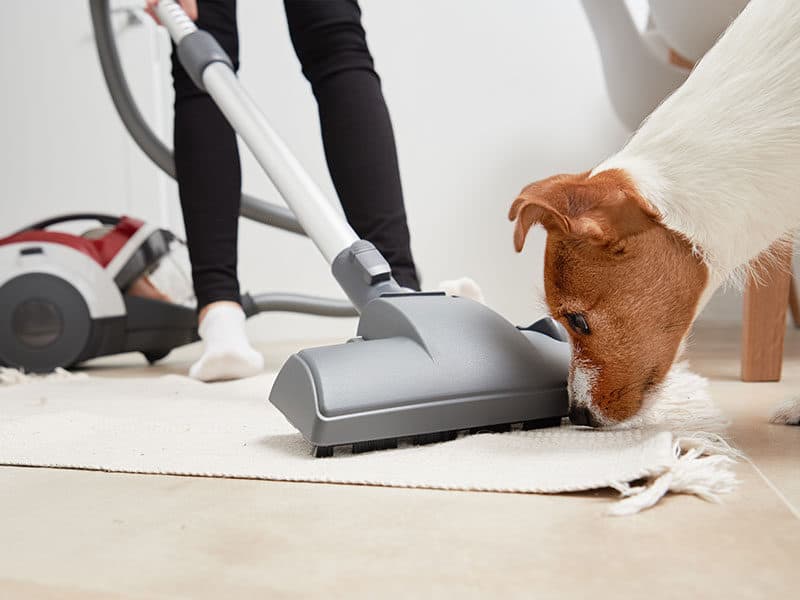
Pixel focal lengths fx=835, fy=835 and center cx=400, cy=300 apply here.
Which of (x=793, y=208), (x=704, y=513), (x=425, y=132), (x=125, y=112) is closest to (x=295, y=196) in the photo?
(x=793, y=208)

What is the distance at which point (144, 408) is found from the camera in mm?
1226

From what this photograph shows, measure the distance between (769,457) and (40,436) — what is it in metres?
0.81

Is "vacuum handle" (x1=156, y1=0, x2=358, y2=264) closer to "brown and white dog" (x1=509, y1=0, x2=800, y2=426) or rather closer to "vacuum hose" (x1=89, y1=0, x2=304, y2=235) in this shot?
"brown and white dog" (x1=509, y1=0, x2=800, y2=426)

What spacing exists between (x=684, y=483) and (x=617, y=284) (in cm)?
25

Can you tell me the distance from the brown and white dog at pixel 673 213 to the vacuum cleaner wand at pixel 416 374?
0.06 m

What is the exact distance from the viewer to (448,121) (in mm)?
2811

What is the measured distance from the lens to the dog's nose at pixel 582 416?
877 millimetres

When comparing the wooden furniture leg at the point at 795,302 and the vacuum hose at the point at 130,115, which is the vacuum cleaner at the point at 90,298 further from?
the wooden furniture leg at the point at 795,302

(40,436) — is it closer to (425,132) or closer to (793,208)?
(793,208)

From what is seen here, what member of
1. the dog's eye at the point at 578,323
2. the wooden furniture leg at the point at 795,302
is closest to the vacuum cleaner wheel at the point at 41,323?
the dog's eye at the point at 578,323

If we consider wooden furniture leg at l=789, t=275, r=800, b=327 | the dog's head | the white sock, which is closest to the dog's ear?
the dog's head

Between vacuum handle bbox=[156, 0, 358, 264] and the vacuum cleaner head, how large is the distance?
0.23m

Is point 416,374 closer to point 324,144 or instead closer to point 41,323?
point 324,144

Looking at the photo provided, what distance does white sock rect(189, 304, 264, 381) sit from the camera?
1489 mm
